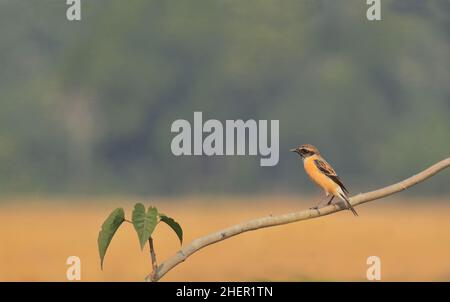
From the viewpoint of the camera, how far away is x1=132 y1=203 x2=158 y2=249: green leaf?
13.6 ft

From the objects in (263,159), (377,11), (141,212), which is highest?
(377,11)

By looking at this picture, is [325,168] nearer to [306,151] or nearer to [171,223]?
[306,151]

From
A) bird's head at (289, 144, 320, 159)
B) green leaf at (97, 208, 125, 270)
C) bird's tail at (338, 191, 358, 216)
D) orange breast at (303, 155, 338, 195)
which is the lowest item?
green leaf at (97, 208, 125, 270)

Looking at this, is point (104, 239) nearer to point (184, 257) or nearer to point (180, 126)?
point (184, 257)

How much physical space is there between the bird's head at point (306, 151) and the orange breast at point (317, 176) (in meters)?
0.04

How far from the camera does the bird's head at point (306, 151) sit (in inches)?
241

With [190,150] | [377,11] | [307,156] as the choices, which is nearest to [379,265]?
[307,156]

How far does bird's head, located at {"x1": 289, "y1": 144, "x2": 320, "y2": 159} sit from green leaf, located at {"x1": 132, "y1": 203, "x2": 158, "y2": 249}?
7.57 ft

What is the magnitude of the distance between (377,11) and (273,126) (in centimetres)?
165

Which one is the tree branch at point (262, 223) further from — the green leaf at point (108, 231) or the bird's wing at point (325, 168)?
the bird's wing at point (325, 168)

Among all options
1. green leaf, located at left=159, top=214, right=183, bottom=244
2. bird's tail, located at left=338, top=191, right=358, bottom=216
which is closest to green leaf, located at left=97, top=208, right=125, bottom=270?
green leaf, located at left=159, top=214, right=183, bottom=244

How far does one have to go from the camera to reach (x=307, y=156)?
20.1ft

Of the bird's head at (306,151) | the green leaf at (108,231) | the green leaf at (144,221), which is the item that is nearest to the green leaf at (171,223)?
the green leaf at (144,221)

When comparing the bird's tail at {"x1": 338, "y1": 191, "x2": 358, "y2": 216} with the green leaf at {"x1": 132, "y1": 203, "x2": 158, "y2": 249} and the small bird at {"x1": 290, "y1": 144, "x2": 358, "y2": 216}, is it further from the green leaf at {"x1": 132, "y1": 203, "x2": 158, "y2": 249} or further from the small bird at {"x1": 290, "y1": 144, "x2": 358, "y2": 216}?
the green leaf at {"x1": 132, "y1": 203, "x2": 158, "y2": 249}
